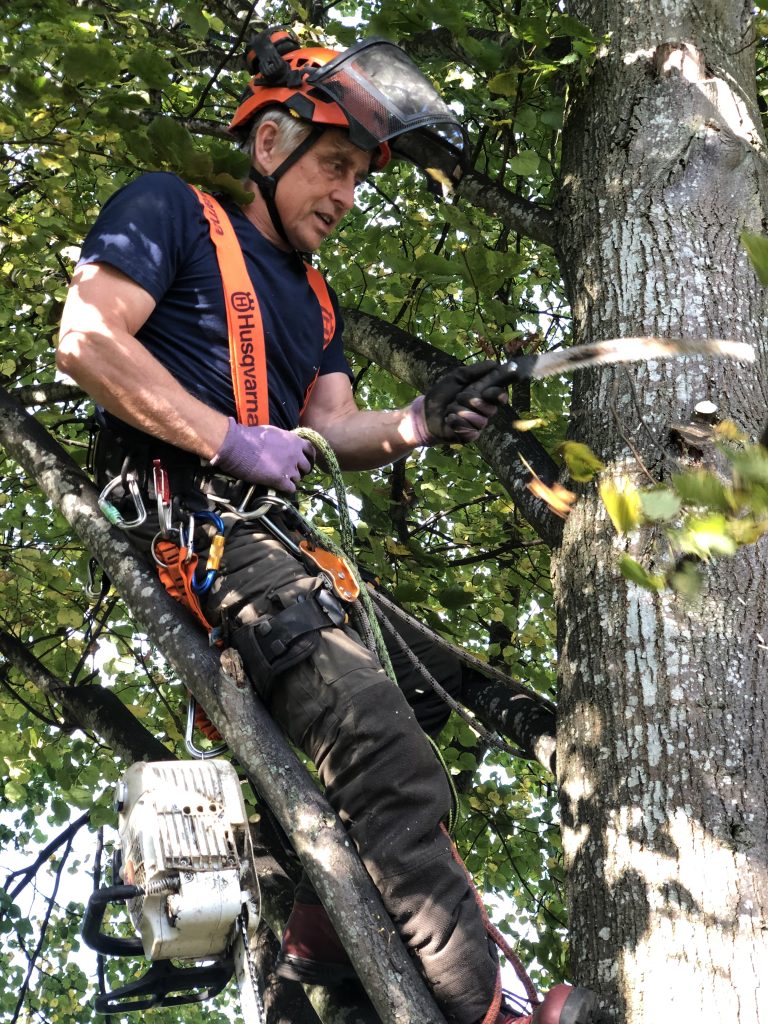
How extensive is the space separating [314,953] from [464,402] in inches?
53.9

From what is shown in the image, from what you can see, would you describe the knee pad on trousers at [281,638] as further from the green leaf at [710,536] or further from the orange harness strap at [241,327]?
the green leaf at [710,536]

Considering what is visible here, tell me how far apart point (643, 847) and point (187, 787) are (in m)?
0.91

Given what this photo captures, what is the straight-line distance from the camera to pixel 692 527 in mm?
1465

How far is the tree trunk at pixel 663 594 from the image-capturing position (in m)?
2.31

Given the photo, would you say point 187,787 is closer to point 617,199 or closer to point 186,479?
point 186,479

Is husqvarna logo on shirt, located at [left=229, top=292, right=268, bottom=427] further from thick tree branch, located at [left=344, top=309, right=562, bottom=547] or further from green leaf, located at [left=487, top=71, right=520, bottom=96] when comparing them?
green leaf, located at [left=487, top=71, right=520, bottom=96]

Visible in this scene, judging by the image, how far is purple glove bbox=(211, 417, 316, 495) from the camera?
9.23 ft

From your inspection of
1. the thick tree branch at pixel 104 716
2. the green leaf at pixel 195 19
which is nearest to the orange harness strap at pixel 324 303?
the thick tree branch at pixel 104 716

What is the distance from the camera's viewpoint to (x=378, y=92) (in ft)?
10.3

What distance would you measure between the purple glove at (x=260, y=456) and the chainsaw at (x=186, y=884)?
663 millimetres

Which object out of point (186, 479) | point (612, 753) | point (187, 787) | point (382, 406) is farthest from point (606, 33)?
point (382, 406)

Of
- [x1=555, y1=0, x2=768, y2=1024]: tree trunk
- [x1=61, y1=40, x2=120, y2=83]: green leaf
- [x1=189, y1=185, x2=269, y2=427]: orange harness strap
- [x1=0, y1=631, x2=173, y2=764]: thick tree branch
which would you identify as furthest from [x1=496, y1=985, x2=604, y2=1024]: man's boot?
[x1=61, y1=40, x2=120, y2=83]: green leaf

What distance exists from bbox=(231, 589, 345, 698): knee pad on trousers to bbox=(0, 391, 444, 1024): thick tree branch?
0.14 feet

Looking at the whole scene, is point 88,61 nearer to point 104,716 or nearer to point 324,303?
point 324,303
